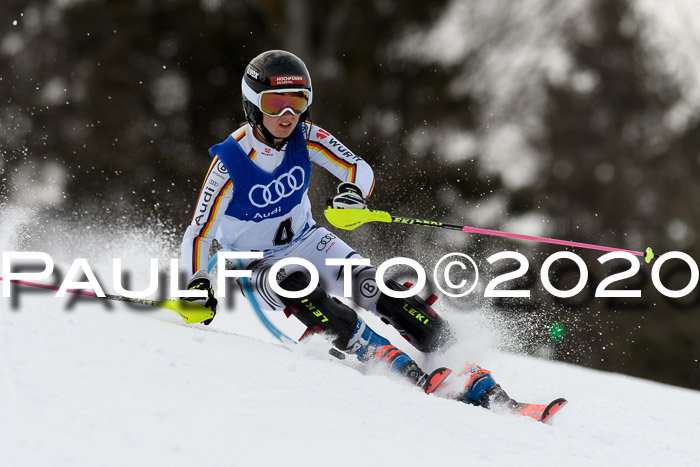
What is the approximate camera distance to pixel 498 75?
15.4m

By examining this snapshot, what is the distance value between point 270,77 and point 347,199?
2.30ft

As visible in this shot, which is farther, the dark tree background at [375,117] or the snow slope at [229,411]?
the dark tree background at [375,117]

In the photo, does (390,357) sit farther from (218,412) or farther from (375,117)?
(375,117)

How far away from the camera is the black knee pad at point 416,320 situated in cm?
396

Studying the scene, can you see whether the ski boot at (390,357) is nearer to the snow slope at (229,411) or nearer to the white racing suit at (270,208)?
the snow slope at (229,411)

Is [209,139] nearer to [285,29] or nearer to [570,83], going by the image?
[285,29]

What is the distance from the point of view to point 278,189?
402 cm

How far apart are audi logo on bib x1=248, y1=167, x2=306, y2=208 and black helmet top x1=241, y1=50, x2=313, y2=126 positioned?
0.30 meters

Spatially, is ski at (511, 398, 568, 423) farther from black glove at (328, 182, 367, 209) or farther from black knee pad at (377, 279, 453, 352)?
black glove at (328, 182, 367, 209)

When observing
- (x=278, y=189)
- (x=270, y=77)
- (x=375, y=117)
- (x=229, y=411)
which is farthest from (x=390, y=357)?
(x=375, y=117)

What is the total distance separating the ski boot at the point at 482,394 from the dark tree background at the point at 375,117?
7.95m

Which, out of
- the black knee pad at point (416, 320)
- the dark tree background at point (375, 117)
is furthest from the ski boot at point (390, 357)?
the dark tree background at point (375, 117)

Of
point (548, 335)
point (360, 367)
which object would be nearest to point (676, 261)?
point (548, 335)

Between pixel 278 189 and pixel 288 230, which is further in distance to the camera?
pixel 288 230
